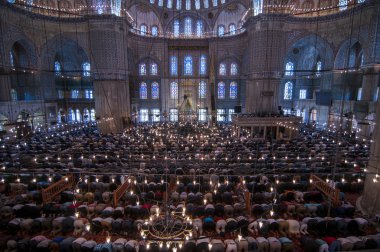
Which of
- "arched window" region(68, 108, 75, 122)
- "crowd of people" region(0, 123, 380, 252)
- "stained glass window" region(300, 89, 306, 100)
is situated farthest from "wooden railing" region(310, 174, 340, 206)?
"arched window" region(68, 108, 75, 122)

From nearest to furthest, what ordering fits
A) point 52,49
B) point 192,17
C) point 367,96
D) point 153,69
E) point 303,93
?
point 367,96
point 52,49
point 303,93
point 192,17
point 153,69

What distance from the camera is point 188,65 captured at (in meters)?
36.6

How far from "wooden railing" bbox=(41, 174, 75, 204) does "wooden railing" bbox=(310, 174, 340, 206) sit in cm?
1118

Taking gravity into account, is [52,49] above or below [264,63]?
above

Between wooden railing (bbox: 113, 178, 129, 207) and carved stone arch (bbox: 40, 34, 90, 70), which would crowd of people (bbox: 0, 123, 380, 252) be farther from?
carved stone arch (bbox: 40, 34, 90, 70)

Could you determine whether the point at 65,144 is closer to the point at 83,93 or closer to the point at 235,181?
the point at 235,181

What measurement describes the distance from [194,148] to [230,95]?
891 inches

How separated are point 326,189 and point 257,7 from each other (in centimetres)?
2386

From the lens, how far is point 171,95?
37.3 metres

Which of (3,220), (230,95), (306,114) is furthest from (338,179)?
(230,95)

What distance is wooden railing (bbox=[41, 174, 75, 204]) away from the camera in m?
9.60

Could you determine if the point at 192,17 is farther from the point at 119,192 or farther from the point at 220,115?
the point at 119,192

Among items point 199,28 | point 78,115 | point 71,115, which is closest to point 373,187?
point 199,28

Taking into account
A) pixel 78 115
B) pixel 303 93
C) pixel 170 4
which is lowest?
pixel 78 115
